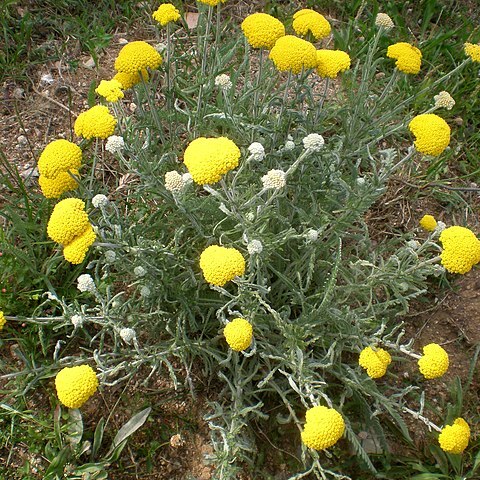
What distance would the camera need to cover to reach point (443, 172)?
362 cm

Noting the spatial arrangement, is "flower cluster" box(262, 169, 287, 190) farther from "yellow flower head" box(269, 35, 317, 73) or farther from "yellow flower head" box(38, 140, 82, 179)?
"yellow flower head" box(38, 140, 82, 179)

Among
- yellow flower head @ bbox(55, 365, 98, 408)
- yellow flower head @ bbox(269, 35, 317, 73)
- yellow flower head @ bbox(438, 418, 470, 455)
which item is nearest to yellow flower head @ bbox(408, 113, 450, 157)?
yellow flower head @ bbox(269, 35, 317, 73)

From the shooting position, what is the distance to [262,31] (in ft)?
7.52

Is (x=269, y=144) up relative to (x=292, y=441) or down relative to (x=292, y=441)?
up

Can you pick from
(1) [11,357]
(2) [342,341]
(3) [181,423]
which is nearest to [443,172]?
(2) [342,341]

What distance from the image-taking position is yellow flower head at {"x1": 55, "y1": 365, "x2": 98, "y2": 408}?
6.31ft

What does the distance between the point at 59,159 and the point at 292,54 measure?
99 centimetres

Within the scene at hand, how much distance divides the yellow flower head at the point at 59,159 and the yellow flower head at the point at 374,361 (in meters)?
1.32

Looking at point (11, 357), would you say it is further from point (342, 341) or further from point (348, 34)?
point (348, 34)

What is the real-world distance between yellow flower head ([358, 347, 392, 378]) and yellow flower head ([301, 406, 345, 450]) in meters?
0.28

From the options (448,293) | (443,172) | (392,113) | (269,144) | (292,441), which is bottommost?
(292,441)

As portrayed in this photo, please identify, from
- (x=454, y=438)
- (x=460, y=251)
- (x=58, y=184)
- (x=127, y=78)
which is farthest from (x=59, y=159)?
(x=454, y=438)

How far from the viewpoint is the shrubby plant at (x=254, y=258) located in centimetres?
204

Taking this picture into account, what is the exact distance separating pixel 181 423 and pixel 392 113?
5.73ft
